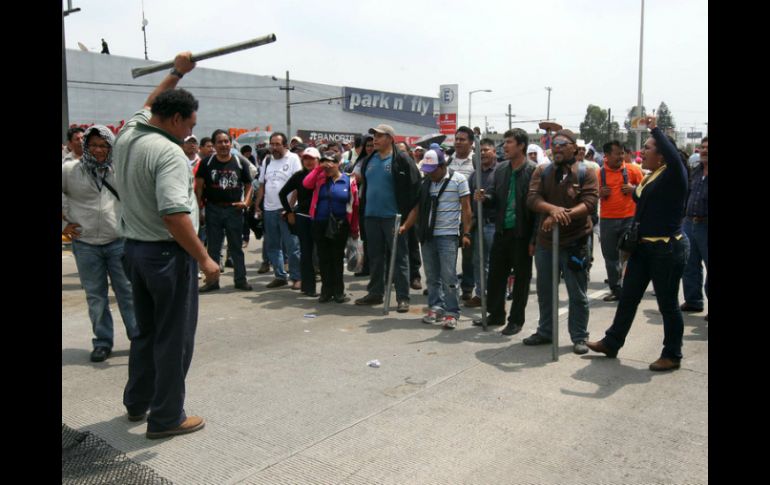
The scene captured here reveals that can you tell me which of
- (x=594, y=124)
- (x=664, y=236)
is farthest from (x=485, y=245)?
(x=594, y=124)

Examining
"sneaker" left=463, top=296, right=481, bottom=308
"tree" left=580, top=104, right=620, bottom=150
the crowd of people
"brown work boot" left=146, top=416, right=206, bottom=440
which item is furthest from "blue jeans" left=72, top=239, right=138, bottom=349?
"tree" left=580, top=104, right=620, bottom=150

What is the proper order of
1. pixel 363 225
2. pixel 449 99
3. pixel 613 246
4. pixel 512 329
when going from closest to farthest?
pixel 512 329 < pixel 363 225 < pixel 613 246 < pixel 449 99

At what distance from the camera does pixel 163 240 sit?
3695mm

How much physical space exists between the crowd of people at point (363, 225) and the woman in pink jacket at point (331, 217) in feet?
0.06

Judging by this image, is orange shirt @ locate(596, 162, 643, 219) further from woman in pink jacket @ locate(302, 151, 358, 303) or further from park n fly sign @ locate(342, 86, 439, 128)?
park n fly sign @ locate(342, 86, 439, 128)

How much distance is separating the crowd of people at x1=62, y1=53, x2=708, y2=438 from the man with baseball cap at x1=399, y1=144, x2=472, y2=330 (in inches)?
0.6

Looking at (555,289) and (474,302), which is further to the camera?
(474,302)

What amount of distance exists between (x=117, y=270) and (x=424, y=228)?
3014 millimetres

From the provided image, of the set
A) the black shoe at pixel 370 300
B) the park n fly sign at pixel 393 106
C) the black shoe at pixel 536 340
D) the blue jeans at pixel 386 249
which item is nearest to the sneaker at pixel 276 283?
the black shoe at pixel 370 300

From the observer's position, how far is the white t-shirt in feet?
28.8

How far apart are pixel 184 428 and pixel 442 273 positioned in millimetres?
3371

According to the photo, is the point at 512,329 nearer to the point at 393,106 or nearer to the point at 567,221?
the point at 567,221

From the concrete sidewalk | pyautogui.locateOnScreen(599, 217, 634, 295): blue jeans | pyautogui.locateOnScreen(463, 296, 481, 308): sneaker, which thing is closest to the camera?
the concrete sidewalk
